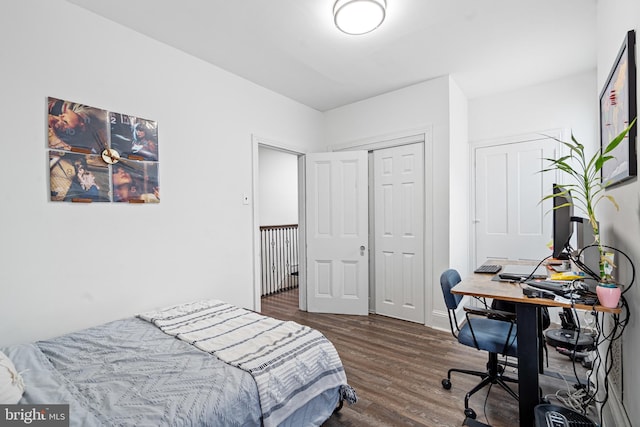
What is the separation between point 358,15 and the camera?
2.10 metres

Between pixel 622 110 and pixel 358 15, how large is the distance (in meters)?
1.66

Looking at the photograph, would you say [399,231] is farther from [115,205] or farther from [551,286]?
[115,205]

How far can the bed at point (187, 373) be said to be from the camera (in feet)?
3.94

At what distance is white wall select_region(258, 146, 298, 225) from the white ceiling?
2.24m

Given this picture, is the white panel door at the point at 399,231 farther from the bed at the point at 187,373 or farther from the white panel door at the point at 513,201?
the bed at the point at 187,373

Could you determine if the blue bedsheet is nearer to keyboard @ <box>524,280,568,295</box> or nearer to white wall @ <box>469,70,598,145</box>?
keyboard @ <box>524,280,568,295</box>

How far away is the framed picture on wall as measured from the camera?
1.31 m

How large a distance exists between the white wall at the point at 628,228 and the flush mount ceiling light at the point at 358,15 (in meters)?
1.33

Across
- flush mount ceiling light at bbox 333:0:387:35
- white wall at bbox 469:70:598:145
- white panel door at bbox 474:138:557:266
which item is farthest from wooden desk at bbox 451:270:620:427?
white wall at bbox 469:70:598:145

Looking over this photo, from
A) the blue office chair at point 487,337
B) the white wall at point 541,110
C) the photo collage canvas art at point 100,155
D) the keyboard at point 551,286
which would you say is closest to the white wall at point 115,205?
the photo collage canvas art at point 100,155

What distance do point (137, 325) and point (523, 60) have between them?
13.7ft

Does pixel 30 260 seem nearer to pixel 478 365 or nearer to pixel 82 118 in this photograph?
pixel 82 118

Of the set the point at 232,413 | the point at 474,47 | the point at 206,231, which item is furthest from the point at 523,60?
the point at 232,413

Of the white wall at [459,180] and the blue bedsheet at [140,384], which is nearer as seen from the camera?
the blue bedsheet at [140,384]
